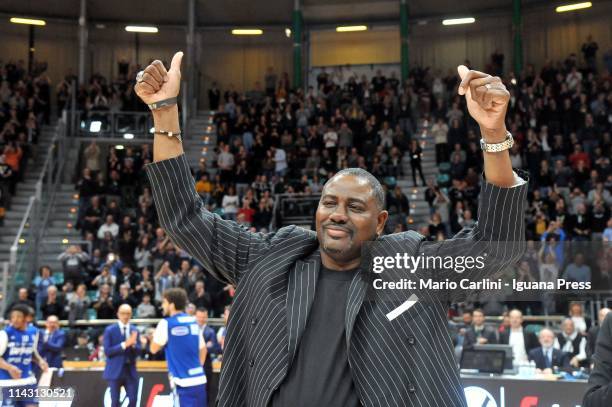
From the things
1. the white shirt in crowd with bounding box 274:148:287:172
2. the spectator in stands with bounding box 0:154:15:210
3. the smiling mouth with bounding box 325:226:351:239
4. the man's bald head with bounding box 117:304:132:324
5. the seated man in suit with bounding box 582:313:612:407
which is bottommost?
the man's bald head with bounding box 117:304:132:324

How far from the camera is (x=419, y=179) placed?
23.3m

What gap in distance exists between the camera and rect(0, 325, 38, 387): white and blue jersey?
10078mm

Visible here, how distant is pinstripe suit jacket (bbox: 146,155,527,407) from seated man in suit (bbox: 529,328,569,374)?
8411mm

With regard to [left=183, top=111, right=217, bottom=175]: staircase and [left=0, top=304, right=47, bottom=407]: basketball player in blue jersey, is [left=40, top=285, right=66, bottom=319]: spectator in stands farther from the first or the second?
[left=183, top=111, right=217, bottom=175]: staircase

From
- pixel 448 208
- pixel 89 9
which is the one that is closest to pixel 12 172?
pixel 89 9

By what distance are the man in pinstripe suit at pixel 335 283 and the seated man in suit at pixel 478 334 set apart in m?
8.08

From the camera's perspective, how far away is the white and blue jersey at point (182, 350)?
31.7 ft

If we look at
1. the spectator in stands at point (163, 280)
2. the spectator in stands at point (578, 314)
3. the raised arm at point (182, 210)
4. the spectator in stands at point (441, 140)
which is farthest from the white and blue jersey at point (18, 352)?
the spectator in stands at point (441, 140)

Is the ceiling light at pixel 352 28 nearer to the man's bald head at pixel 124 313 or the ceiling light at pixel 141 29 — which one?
the ceiling light at pixel 141 29

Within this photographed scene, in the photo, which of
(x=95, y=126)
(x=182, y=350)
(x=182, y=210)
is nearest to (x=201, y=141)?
(x=95, y=126)

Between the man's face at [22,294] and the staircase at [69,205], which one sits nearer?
the man's face at [22,294]

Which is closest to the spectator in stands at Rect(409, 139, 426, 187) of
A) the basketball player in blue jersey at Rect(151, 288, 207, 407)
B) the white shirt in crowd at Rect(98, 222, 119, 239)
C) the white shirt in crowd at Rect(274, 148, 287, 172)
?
the white shirt in crowd at Rect(274, 148, 287, 172)

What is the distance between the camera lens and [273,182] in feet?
72.6

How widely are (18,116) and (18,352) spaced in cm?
1588
